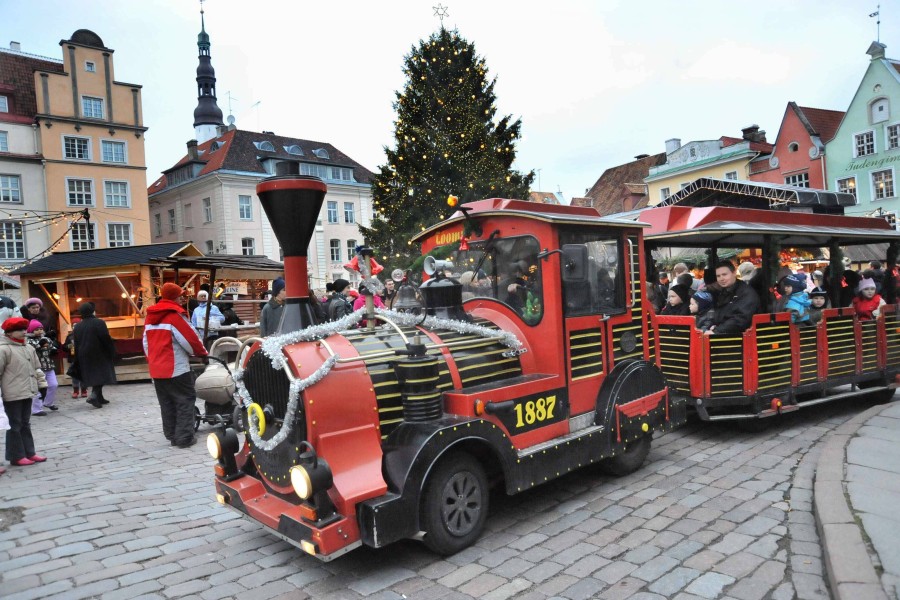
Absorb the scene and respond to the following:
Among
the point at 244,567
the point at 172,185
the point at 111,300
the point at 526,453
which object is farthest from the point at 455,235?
the point at 172,185

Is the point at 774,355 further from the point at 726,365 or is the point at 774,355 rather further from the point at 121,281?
the point at 121,281

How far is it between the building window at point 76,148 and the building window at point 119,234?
3708 mm

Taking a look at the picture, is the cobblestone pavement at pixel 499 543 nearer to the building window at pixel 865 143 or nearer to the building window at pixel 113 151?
the building window at pixel 113 151

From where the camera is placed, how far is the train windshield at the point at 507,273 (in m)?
4.92

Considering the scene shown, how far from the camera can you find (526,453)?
14.1ft

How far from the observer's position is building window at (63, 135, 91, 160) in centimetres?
2942

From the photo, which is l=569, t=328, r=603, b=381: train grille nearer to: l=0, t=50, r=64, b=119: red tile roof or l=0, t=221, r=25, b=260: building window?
l=0, t=221, r=25, b=260: building window

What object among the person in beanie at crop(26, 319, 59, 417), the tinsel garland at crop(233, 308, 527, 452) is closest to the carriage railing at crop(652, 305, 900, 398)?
the tinsel garland at crop(233, 308, 527, 452)

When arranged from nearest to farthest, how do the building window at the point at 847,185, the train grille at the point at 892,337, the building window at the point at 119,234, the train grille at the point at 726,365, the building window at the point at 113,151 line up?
the train grille at the point at 726,365, the train grille at the point at 892,337, the building window at the point at 847,185, the building window at the point at 113,151, the building window at the point at 119,234

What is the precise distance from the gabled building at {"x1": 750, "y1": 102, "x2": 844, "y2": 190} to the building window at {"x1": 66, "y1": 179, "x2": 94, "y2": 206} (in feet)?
117

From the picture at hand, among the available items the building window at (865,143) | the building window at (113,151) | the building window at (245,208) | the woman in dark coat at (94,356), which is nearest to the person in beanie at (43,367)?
the woman in dark coat at (94,356)

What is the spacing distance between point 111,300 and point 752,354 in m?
14.9

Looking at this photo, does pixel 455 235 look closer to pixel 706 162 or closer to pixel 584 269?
pixel 584 269

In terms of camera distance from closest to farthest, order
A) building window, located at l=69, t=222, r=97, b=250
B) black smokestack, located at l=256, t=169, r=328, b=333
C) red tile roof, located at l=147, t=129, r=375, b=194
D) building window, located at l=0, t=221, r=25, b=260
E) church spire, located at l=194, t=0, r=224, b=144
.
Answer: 1. black smokestack, located at l=256, t=169, r=328, b=333
2. building window, located at l=0, t=221, r=25, b=260
3. building window, located at l=69, t=222, r=97, b=250
4. red tile roof, located at l=147, t=129, r=375, b=194
5. church spire, located at l=194, t=0, r=224, b=144
